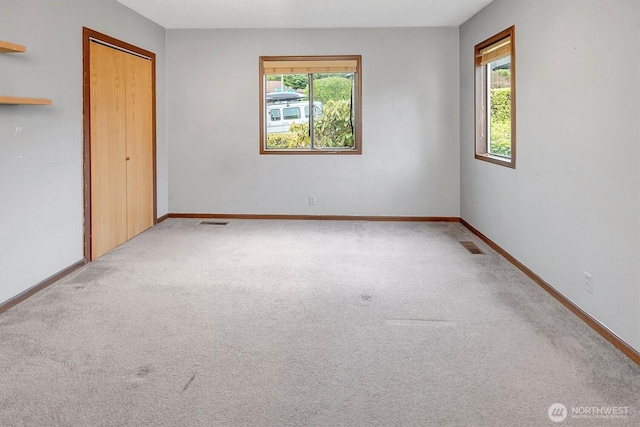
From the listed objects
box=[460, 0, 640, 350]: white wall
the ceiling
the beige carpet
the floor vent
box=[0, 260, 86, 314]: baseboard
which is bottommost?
the beige carpet

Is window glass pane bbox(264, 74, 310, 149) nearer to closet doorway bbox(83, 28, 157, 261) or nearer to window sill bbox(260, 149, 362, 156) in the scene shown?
window sill bbox(260, 149, 362, 156)

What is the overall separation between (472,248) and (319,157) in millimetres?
2517

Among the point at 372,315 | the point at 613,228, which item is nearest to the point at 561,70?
the point at 613,228

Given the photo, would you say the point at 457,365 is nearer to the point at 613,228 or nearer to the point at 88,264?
the point at 613,228

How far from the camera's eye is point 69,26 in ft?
14.2

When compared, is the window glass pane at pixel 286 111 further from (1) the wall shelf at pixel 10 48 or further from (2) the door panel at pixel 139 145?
(1) the wall shelf at pixel 10 48

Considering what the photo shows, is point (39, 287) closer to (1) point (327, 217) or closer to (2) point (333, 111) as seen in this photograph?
(1) point (327, 217)

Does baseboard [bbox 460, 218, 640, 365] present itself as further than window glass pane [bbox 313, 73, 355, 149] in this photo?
No

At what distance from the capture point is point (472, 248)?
539 cm

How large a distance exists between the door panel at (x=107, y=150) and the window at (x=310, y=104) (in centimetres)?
201

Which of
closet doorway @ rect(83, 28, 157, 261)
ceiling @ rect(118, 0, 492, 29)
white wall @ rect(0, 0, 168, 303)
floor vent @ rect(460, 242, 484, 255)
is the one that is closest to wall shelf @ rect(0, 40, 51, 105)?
white wall @ rect(0, 0, 168, 303)

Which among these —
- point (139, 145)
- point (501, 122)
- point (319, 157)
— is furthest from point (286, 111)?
point (501, 122)

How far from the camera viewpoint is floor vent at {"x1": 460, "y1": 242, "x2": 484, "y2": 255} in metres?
5.20

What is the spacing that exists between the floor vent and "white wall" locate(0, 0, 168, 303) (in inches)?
144
